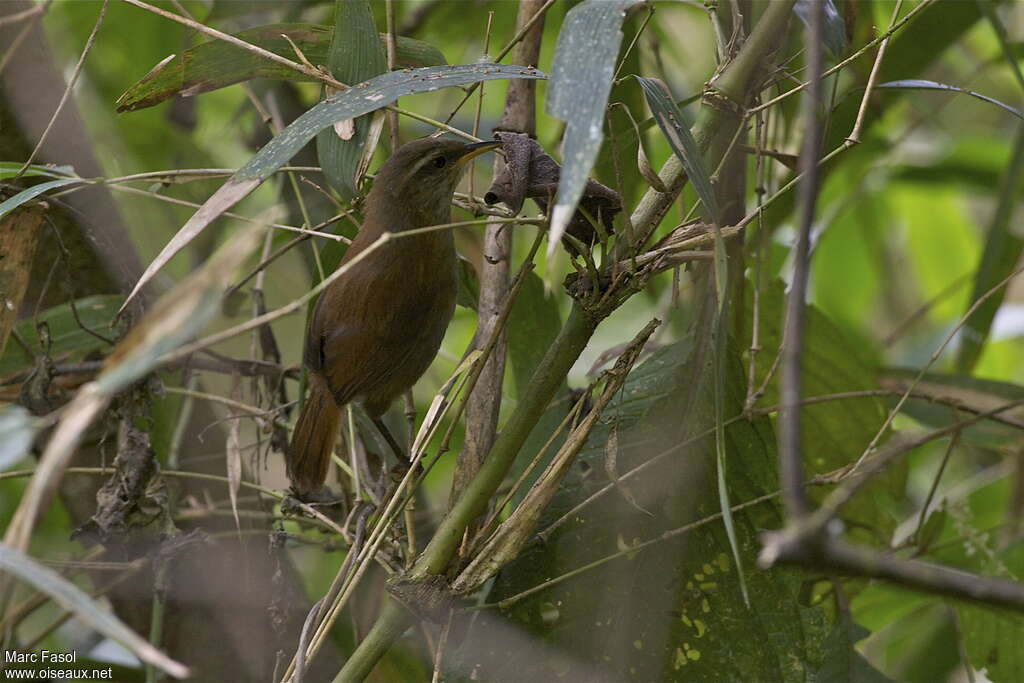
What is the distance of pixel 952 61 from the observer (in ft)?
15.2

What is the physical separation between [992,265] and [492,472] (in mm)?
1755

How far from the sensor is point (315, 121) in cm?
157

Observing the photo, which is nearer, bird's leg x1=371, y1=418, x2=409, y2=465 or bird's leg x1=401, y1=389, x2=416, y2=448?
bird's leg x1=401, y1=389, x2=416, y2=448

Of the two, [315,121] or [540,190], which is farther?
[540,190]

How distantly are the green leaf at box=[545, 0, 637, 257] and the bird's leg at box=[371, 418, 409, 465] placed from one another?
127 centimetres

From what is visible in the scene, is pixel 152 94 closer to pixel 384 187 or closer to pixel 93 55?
pixel 384 187

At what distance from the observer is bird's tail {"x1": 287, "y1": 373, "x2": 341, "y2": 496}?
234cm

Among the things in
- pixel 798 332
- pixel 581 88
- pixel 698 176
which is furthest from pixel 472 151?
pixel 798 332

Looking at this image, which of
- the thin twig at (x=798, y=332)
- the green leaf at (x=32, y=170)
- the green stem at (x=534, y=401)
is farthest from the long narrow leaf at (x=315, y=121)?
the thin twig at (x=798, y=332)

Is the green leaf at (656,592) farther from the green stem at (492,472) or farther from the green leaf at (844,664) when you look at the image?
the green stem at (492,472)

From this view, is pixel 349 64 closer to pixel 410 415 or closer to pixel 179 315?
pixel 410 415

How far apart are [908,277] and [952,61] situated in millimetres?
1178

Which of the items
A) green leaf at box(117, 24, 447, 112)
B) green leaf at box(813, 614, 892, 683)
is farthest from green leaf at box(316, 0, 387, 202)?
green leaf at box(813, 614, 892, 683)

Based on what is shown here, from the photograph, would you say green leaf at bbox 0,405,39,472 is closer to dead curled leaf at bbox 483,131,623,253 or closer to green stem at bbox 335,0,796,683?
green stem at bbox 335,0,796,683
